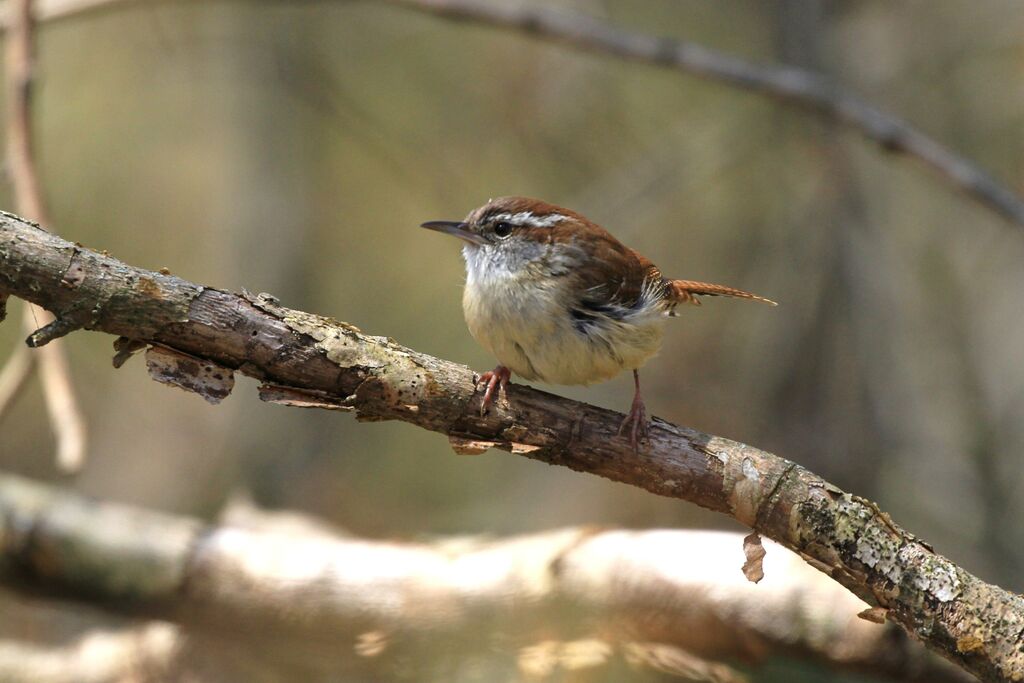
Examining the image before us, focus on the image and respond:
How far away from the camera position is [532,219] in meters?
4.00

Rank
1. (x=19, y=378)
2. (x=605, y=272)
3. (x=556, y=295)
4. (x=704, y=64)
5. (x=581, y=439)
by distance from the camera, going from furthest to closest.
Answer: (x=704, y=64) < (x=19, y=378) < (x=605, y=272) < (x=556, y=295) < (x=581, y=439)

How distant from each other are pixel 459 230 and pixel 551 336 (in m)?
0.94

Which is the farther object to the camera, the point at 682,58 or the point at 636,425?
the point at 682,58

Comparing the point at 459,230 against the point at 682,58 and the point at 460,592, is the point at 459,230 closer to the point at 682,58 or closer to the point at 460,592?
the point at 460,592

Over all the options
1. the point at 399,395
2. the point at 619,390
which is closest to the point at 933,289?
the point at 619,390

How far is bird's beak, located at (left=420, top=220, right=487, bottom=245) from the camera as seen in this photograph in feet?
13.4

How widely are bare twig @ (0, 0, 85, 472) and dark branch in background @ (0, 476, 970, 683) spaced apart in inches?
20.7

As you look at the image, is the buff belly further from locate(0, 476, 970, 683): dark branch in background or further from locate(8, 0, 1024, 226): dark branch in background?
locate(8, 0, 1024, 226): dark branch in background

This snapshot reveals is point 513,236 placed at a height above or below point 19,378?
above

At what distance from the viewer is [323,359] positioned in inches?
101

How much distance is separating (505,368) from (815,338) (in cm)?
418

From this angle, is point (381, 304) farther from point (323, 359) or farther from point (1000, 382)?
point (323, 359)

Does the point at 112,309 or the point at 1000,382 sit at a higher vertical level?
the point at 1000,382

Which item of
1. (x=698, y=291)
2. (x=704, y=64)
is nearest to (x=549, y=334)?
(x=698, y=291)
